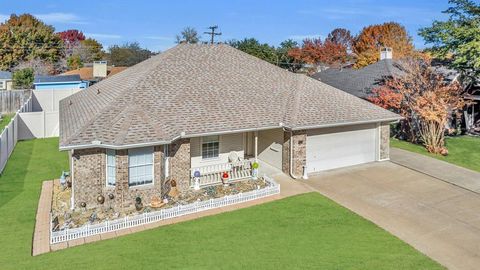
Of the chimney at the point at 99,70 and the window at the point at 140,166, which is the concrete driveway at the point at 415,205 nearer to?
the window at the point at 140,166

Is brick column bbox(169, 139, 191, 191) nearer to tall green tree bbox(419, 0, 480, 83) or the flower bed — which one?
the flower bed

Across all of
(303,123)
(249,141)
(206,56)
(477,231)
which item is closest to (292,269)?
(477,231)

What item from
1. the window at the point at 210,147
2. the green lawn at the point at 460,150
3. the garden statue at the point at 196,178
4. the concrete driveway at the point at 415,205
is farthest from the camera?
the green lawn at the point at 460,150

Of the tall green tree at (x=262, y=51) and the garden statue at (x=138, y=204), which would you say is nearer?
the garden statue at (x=138, y=204)

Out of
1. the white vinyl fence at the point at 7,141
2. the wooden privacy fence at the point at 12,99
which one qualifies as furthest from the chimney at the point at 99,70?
the white vinyl fence at the point at 7,141

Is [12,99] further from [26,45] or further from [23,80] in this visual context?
[26,45]

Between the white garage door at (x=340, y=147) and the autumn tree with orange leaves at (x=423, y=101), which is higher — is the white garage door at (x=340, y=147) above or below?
below
